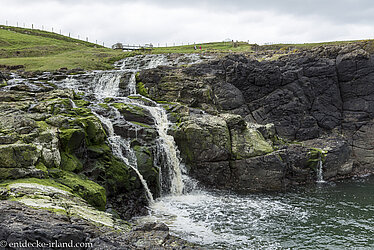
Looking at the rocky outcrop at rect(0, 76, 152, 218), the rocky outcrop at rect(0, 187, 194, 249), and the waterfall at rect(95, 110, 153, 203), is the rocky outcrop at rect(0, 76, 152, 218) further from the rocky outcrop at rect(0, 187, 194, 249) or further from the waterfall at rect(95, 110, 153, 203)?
the rocky outcrop at rect(0, 187, 194, 249)

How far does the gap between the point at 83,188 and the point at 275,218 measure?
14612mm

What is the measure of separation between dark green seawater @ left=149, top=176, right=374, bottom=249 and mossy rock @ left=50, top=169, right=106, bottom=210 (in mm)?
4644

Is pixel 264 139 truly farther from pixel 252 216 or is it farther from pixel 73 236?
pixel 73 236

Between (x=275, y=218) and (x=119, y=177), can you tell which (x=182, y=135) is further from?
(x=275, y=218)

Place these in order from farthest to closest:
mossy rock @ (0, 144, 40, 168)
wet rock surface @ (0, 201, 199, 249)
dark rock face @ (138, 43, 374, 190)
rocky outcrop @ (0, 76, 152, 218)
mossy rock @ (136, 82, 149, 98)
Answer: mossy rock @ (136, 82, 149, 98)
dark rock face @ (138, 43, 374, 190)
rocky outcrop @ (0, 76, 152, 218)
mossy rock @ (0, 144, 40, 168)
wet rock surface @ (0, 201, 199, 249)

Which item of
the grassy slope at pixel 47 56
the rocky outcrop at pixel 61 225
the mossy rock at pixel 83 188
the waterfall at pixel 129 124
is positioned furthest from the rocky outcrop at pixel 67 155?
the grassy slope at pixel 47 56

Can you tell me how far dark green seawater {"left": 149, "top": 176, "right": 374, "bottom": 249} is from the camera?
1762cm

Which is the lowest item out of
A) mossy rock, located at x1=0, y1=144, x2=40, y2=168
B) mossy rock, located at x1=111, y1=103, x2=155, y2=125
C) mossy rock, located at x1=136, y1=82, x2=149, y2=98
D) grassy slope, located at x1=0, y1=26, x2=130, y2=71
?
mossy rock, located at x1=0, y1=144, x2=40, y2=168

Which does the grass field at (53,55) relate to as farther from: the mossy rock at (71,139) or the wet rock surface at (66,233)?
the wet rock surface at (66,233)

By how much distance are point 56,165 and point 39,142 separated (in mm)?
2155

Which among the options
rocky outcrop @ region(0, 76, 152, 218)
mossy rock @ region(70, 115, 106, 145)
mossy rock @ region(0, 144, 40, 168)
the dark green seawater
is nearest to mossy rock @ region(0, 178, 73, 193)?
rocky outcrop @ region(0, 76, 152, 218)

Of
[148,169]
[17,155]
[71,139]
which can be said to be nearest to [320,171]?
[148,169]

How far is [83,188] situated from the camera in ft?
59.9

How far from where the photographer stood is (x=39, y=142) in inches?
779
